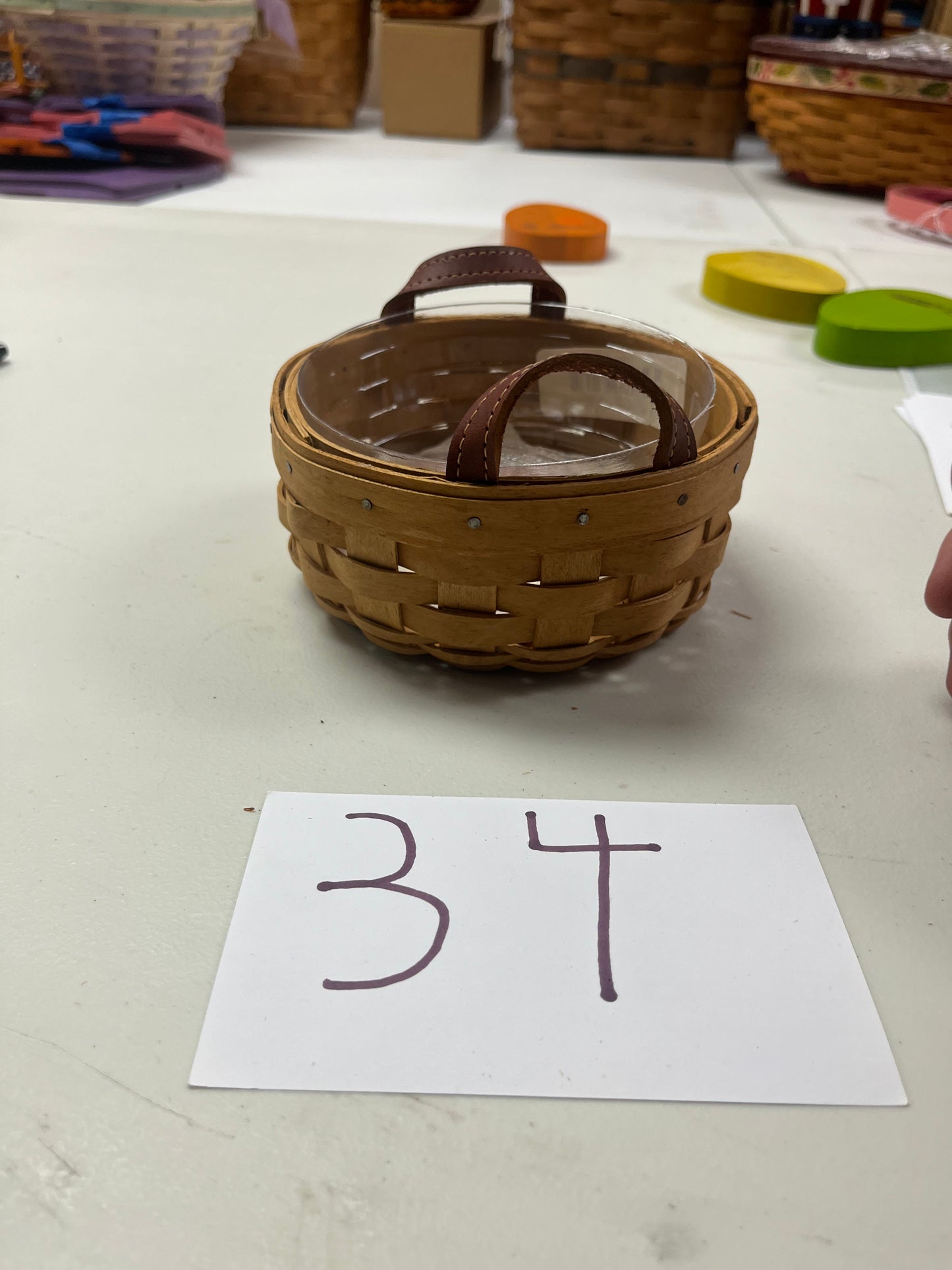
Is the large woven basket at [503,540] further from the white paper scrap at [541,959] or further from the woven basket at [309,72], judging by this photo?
the woven basket at [309,72]

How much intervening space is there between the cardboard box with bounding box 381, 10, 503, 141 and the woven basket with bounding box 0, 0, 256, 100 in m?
0.28

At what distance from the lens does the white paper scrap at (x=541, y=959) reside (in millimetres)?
370

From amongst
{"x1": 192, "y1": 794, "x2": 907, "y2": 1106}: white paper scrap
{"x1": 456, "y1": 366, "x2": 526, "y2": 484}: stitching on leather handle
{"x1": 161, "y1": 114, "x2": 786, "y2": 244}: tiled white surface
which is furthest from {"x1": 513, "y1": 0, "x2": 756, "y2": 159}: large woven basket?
{"x1": 192, "y1": 794, "x2": 907, "y2": 1106}: white paper scrap

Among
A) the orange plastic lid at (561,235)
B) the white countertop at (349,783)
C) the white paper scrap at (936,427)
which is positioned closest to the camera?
the white countertop at (349,783)

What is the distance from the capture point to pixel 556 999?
1.29 feet

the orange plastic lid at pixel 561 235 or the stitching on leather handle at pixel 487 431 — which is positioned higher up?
the stitching on leather handle at pixel 487 431

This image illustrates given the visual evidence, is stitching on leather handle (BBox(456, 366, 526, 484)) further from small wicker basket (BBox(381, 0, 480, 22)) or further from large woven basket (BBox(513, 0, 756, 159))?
small wicker basket (BBox(381, 0, 480, 22))

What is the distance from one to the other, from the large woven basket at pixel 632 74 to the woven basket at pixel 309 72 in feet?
1.05

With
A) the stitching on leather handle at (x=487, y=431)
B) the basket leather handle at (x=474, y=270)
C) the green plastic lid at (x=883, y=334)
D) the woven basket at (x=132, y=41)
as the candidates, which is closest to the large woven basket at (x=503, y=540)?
the stitching on leather handle at (x=487, y=431)

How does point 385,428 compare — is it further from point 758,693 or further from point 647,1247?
point 647,1247

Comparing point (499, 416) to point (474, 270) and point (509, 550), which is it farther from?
point (474, 270)

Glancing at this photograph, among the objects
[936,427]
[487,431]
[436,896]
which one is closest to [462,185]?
[936,427]

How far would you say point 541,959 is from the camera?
407 millimetres

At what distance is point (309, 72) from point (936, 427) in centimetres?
147
